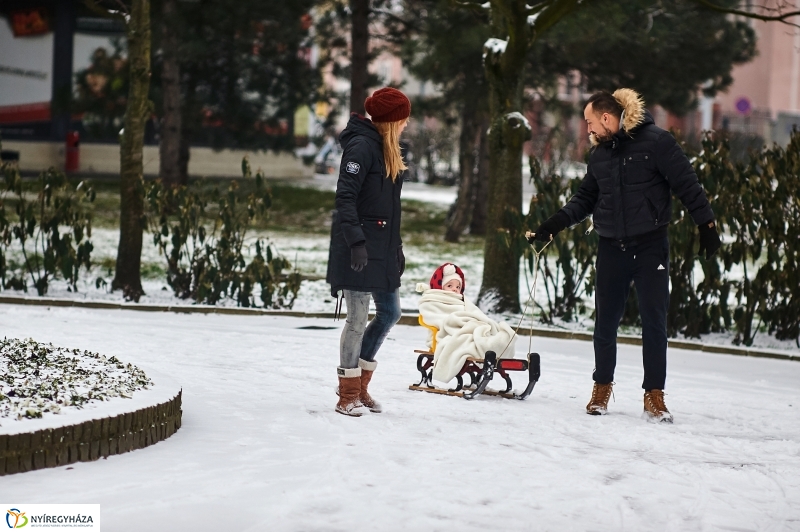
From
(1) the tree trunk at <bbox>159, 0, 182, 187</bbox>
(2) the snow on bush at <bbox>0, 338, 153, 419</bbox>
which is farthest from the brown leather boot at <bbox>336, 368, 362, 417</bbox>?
(1) the tree trunk at <bbox>159, 0, 182, 187</bbox>

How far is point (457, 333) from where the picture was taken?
755 cm

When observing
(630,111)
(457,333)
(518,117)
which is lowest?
(457,333)

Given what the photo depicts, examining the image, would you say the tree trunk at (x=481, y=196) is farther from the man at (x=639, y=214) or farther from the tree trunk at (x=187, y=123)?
the man at (x=639, y=214)

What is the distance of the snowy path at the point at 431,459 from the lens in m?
4.74

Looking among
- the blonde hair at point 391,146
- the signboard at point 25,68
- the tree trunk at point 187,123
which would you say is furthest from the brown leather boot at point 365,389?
the signboard at point 25,68

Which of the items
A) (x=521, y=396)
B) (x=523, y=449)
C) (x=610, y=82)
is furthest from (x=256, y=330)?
(x=610, y=82)

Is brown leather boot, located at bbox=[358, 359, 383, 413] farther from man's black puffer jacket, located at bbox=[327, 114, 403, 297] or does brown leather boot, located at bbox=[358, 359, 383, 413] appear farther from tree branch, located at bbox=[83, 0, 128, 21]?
tree branch, located at bbox=[83, 0, 128, 21]

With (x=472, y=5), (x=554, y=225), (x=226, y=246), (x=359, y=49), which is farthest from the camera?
(x=359, y=49)

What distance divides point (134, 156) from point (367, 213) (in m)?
5.84

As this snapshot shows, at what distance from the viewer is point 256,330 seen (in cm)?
1034

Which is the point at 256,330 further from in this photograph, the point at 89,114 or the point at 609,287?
the point at 89,114

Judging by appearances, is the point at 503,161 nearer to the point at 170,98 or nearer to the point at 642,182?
the point at 642,182

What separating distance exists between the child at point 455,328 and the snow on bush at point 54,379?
72.7 inches

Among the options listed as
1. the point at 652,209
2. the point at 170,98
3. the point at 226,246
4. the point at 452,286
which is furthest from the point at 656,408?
the point at 170,98
